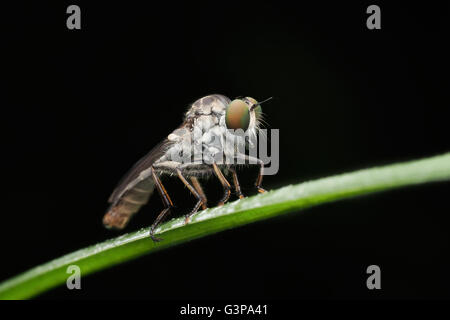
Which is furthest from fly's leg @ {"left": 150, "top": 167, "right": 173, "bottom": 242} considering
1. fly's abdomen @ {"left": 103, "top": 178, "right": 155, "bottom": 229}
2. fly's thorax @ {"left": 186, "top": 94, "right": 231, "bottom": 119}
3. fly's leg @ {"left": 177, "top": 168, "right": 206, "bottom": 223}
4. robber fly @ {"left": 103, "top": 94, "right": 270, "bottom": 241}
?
fly's thorax @ {"left": 186, "top": 94, "right": 231, "bottom": 119}

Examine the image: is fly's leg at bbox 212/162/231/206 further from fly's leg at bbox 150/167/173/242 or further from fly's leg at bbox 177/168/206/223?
fly's leg at bbox 150/167/173/242

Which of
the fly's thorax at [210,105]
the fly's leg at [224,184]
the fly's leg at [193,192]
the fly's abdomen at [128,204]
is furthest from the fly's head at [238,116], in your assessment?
the fly's abdomen at [128,204]

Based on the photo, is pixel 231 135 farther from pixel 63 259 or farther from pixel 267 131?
pixel 63 259

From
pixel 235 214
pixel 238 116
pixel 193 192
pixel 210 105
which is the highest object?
pixel 210 105

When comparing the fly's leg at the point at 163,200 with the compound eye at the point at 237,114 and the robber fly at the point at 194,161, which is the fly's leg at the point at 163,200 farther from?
the compound eye at the point at 237,114

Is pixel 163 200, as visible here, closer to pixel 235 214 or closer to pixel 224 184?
pixel 224 184

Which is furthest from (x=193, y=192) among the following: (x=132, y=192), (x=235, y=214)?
(x=235, y=214)
